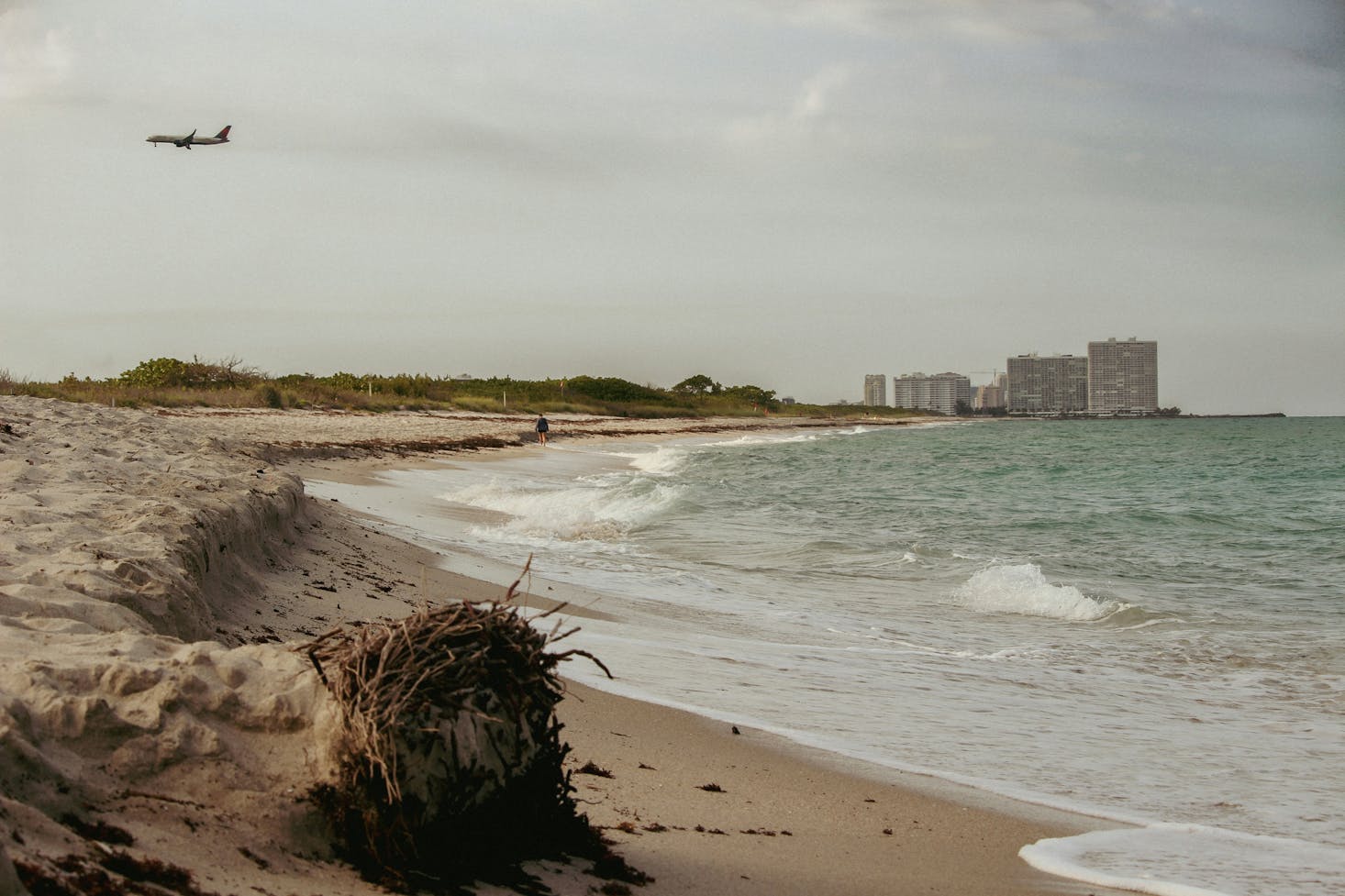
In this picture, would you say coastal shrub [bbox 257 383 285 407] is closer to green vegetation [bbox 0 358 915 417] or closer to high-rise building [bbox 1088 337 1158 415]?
green vegetation [bbox 0 358 915 417]

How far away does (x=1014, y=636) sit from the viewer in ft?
28.6

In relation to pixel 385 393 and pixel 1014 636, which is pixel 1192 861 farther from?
A: pixel 385 393

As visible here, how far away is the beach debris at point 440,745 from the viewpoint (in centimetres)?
274

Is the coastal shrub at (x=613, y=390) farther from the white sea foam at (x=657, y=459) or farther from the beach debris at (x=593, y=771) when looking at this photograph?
the beach debris at (x=593, y=771)

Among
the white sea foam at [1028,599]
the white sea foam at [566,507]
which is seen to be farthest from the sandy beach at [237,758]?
the white sea foam at [566,507]

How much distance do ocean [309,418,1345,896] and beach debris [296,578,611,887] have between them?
6.96ft

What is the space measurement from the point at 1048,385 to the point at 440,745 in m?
201

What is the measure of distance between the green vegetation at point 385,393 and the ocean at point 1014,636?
15.2 m

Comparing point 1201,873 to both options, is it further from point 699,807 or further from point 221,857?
point 221,857

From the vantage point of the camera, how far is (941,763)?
5051mm

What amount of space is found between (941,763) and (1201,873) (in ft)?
4.54

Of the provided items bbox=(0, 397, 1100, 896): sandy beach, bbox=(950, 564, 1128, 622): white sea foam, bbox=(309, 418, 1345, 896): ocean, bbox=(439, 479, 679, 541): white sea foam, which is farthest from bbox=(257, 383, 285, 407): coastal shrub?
bbox=(950, 564, 1128, 622): white sea foam

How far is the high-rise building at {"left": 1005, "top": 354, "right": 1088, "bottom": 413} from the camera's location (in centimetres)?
18450

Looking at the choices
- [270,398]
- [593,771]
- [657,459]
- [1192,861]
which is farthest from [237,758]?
[270,398]
